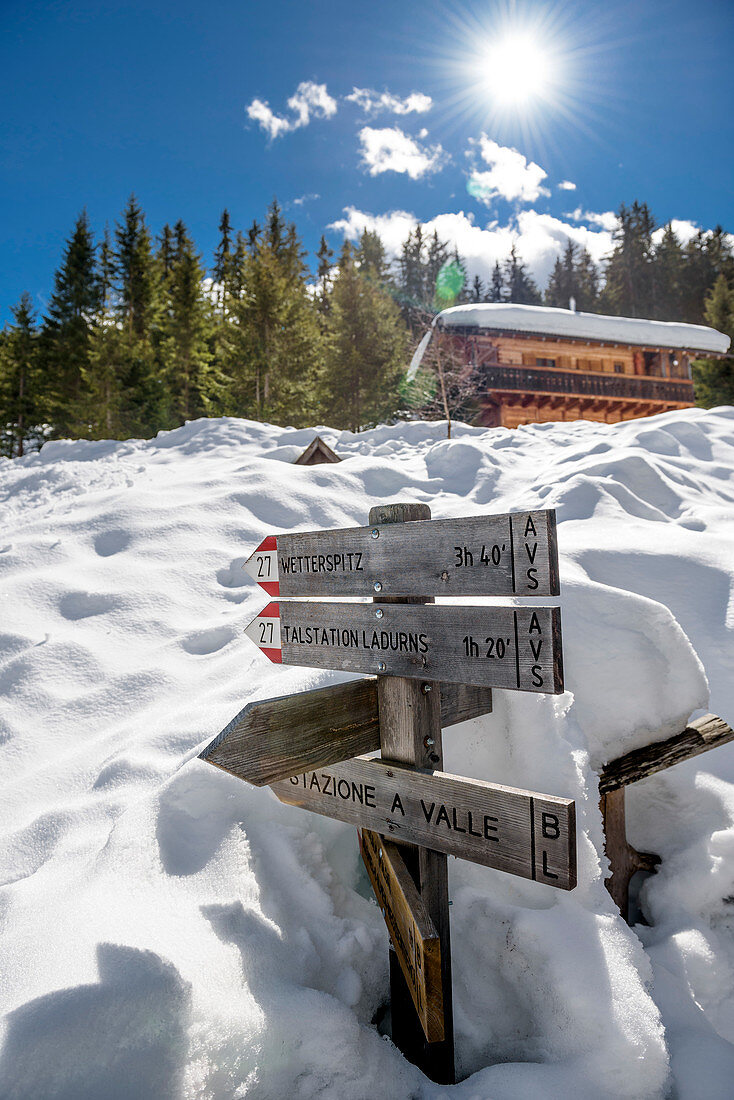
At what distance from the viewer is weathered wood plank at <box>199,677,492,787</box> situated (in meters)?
1.69

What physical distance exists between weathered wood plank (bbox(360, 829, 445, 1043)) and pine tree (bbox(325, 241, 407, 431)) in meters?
24.9

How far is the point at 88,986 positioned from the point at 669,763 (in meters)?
2.54

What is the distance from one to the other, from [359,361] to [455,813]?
25.9 m


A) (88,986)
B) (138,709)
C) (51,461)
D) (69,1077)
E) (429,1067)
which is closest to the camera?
(69,1077)

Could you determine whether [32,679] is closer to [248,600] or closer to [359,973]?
[248,600]

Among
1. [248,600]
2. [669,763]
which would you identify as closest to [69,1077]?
[669,763]

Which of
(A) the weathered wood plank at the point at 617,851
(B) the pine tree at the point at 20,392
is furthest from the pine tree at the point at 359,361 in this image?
(A) the weathered wood plank at the point at 617,851

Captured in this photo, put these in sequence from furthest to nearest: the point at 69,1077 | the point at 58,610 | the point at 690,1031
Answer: the point at 58,610, the point at 690,1031, the point at 69,1077

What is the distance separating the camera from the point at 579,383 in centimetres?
2283

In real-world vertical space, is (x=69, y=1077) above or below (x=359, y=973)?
above

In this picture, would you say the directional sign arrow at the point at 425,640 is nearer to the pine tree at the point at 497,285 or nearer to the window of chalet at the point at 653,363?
the window of chalet at the point at 653,363

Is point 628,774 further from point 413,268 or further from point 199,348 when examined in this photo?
point 413,268

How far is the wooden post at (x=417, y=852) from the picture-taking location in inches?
75.5

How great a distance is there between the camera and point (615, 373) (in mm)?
24094
